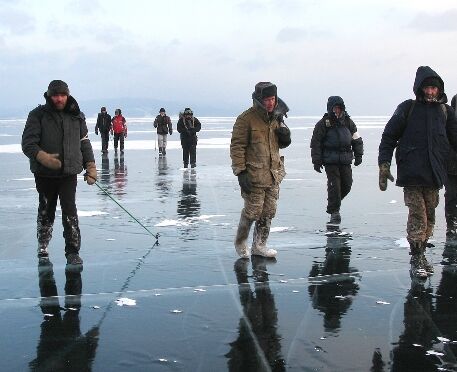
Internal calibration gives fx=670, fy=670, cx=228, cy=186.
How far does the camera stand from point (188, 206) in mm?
11133

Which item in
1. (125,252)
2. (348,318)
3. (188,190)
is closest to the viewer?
(348,318)

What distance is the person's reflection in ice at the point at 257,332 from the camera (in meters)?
3.96

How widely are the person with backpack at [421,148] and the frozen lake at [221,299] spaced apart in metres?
0.42

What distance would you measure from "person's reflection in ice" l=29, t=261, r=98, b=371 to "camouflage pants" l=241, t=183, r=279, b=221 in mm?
1913

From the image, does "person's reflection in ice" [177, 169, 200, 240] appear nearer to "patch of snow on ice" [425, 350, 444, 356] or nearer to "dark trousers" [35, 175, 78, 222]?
Answer: "dark trousers" [35, 175, 78, 222]

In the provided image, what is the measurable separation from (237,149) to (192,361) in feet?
10.1

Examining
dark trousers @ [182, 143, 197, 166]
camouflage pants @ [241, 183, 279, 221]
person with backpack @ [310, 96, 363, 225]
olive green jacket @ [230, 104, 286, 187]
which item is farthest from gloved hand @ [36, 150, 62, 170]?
dark trousers @ [182, 143, 197, 166]

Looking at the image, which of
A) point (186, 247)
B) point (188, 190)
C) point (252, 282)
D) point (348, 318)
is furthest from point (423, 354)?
point (188, 190)

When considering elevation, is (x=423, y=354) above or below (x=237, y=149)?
below

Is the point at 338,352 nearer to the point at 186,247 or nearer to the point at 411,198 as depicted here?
the point at 411,198

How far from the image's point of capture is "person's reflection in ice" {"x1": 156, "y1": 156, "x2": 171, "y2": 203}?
41.8 ft

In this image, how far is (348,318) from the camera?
487 centimetres

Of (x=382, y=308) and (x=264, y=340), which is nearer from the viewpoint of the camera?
(x=264, y=340)

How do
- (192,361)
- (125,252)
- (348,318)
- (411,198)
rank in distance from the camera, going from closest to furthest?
(192,361) < (348,318) < (411,198) < (125,252)
